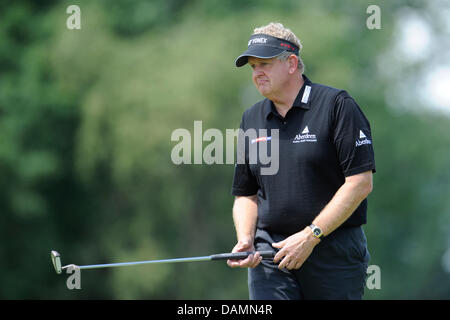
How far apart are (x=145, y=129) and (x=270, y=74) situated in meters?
14.1

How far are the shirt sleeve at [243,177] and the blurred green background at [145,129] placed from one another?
43.5 feet

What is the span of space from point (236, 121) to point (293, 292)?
14314 mm

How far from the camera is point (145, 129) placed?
1859 cm

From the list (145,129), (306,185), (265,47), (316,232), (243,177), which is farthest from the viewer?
(145,129)

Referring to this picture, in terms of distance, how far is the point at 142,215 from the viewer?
65.2 ft

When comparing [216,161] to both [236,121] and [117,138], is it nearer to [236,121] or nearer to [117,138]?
[236,121]

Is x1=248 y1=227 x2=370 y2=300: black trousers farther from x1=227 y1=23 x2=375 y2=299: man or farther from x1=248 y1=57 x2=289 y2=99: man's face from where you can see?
x1=248 y1=57 x2=289 y2=99: man's face

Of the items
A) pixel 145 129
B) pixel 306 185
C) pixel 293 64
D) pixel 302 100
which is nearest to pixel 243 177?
pixel 306 185

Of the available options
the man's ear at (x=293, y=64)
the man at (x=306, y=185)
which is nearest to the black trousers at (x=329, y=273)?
the man at (x=306, y=185)

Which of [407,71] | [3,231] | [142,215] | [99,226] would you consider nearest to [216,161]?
[142,215]

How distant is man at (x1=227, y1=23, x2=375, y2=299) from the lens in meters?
4.48

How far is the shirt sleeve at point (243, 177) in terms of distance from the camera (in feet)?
16.4

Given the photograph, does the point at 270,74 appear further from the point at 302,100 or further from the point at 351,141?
the point at 351,141

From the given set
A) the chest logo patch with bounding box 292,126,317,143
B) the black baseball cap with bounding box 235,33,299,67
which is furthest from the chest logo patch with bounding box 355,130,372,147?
the black baseball cap with bounding box 235,33,299,67
